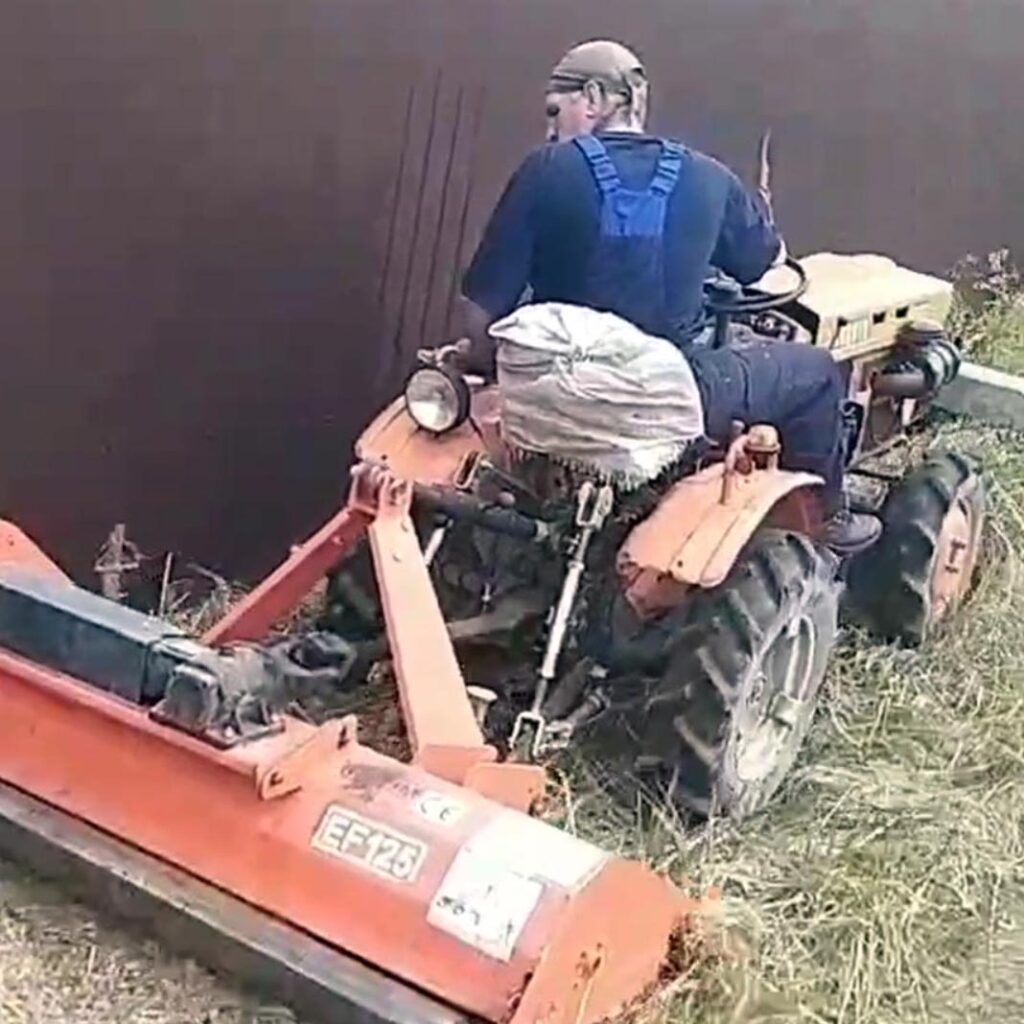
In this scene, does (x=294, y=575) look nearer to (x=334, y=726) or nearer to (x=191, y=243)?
(x=334, y=726)

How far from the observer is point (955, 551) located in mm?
5000

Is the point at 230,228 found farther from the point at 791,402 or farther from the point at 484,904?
the point at 484,904

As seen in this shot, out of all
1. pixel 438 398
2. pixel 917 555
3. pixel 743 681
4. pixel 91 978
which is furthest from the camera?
pixel 917 555

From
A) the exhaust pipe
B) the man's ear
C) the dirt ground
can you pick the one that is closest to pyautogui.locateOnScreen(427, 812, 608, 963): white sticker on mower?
the dirt ground

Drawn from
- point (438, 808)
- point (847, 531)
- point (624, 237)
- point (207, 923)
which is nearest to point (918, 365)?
point (847, 531)

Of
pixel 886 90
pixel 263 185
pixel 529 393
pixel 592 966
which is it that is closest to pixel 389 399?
pixel 263 185

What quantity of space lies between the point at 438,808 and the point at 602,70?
1709mm

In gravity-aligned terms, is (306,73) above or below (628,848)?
above

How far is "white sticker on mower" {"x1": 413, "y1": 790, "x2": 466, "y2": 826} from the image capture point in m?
3.01

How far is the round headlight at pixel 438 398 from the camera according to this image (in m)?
3.99

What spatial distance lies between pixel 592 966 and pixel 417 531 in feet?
4.16

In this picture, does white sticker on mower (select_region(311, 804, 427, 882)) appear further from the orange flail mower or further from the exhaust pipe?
the exhaust pipe

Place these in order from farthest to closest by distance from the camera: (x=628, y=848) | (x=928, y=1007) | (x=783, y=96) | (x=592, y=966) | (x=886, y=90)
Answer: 1. (x=886, y=90)
2. (x=783, y=96)
3. (x=628, y=848)
4. (x=928, y=1007)
5. (x=592, y=966)

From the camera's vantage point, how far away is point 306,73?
4.72 m
